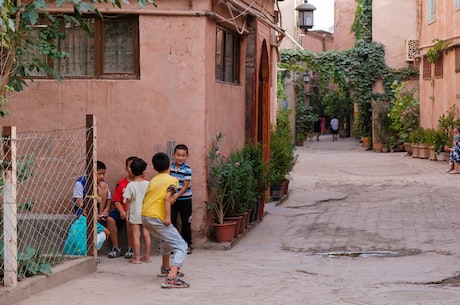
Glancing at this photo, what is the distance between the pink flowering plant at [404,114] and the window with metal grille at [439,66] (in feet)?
10.5

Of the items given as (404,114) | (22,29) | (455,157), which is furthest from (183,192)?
(404,114)

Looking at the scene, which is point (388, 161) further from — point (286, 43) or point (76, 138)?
point (76, 138)

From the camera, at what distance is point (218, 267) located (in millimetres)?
10320

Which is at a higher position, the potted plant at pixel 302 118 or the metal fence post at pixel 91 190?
the potted plant at pixel 302 118

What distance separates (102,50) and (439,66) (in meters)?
19.1

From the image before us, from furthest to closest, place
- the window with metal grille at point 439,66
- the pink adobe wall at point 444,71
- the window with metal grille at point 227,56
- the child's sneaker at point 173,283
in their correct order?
1. the window with metal grille at point 439,66
2. the pink adobe wall at point 444,71
3. the window with metal grille at point 227,56
4. the child's sneaker at point 173,283

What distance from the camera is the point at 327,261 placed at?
10945 millimetres

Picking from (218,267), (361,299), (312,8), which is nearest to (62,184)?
(218,267)

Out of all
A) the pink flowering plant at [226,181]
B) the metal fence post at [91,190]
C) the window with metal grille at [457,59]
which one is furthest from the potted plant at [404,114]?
the metal fence post at [91,190]

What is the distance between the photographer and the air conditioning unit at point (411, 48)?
34469 mm

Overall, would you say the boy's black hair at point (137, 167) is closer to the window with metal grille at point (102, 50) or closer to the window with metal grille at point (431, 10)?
the window with metal grille at point (102, 50)

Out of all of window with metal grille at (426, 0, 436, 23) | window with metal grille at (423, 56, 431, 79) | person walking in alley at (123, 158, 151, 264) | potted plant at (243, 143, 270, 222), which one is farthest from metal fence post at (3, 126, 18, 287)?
window with metal grille at (423, 56, 431, 79)

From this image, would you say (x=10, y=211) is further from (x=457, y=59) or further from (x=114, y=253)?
(x=457, y=59)

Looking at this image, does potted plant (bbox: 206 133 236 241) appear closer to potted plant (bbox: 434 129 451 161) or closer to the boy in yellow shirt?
the boy in yellow shirt
